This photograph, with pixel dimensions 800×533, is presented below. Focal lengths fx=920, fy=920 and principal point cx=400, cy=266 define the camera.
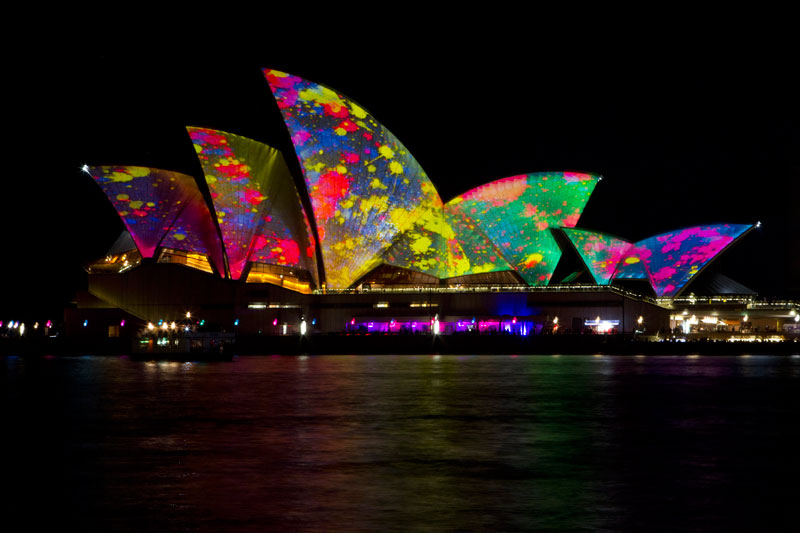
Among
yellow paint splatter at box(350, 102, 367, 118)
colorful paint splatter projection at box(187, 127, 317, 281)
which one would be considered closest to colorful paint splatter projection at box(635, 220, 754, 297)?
yellow paint splatter at box(350, 102, 367, 118)

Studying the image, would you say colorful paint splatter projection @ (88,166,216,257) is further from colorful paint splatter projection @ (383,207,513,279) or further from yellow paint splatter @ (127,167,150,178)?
colorful paint splatter projection @ (383,207,513,279)

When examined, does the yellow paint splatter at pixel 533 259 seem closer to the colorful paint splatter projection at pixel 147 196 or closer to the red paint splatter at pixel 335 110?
the red paint splatter at pixel 335 110

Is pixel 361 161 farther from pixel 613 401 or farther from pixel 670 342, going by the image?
pixel 613 401

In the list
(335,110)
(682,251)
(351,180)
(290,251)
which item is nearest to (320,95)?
Result: (335,110)

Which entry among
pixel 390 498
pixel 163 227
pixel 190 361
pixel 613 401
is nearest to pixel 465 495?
pixel 390 498

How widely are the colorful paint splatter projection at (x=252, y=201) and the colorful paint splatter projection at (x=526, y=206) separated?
9884mm

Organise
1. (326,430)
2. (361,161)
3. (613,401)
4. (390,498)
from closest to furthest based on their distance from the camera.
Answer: (390,498) < (326,430) < (613,401) < (361,161)

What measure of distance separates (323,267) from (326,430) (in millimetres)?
41109

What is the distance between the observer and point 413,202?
181ft

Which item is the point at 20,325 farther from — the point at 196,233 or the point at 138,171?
the point at 138,171

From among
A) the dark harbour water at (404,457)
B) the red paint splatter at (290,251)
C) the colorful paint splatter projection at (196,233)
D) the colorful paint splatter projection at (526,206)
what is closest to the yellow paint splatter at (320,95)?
the red paint splatter at (290,251)

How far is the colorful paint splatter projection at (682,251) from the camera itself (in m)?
59.4

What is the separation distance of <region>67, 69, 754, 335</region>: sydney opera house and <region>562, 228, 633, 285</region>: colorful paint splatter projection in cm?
9

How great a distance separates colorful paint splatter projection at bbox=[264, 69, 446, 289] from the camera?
164ft
